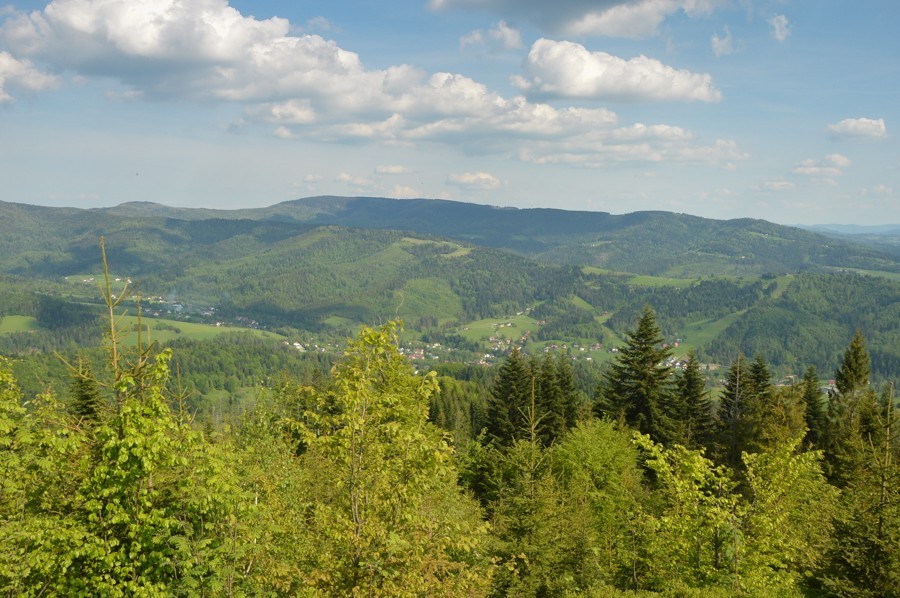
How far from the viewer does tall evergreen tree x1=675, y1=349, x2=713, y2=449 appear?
1772 inches

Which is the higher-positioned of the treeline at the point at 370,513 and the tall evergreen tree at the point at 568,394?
the treeline at the point at 370,513

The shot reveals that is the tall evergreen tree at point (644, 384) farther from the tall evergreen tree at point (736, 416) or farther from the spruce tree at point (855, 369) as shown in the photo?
the spruce tree at point (855, 369)

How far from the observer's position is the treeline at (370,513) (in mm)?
9969

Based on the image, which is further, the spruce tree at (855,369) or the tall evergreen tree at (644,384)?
the spruce tree at (855,369)

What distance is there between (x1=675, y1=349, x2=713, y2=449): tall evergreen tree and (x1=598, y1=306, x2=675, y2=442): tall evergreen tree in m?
2.39

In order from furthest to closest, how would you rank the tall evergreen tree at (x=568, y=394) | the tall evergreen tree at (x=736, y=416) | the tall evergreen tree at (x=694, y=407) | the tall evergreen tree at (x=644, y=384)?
the tall evergreen tree at (x=568, y=394) < the tall evergreen tree at (x=694, y=407) < the tall evergreen tree at (x=736, y=416) < the tall evergreen tree at (x=644, y=384)

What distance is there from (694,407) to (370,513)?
4094 centimetres

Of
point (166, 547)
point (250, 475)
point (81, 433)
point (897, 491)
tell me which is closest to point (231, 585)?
point (166, 547)

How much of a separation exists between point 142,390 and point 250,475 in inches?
129

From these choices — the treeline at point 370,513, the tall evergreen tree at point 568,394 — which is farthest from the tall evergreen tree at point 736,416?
the treeline at point 370,513

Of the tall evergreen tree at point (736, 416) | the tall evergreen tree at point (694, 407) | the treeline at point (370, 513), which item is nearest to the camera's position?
the treeline at point (370, 513)

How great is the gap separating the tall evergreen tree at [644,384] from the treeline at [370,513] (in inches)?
409

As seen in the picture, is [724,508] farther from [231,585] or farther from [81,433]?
Answer: [81,433]

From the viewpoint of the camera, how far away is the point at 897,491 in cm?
1845
